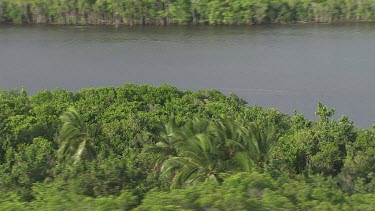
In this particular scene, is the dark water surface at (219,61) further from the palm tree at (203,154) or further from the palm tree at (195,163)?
the palm tree at (195,163)

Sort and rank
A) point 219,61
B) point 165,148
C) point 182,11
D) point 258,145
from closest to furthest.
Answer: point 258,145
point 165,148
point 219,61
point 182,11

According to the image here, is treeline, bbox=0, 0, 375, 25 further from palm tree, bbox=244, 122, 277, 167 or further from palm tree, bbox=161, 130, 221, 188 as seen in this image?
palm tree, bbox=161, 130, 221, 188

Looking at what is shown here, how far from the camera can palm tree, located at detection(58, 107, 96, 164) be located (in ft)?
72.5

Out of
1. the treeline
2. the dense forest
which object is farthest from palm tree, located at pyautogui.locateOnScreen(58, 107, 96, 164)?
A: the treeline

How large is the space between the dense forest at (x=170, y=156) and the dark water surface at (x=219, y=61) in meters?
9.08

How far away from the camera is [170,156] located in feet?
70.6

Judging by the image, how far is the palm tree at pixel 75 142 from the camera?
2209cm

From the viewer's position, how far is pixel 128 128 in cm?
2516

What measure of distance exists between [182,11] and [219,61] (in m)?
14.2

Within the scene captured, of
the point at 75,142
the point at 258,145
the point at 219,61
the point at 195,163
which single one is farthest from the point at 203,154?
the point at 219,61

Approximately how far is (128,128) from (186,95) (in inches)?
245

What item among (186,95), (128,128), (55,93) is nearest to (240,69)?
(186,95)

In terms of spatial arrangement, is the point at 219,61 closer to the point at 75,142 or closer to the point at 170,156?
the point at 75,142

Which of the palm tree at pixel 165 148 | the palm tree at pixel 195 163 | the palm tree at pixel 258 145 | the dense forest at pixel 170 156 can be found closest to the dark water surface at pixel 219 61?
the dense forest at pixel 170 156
